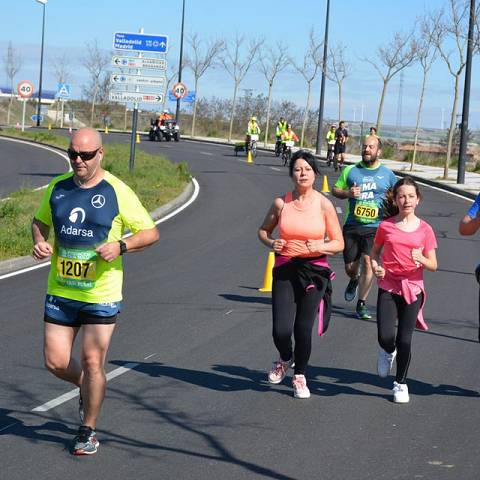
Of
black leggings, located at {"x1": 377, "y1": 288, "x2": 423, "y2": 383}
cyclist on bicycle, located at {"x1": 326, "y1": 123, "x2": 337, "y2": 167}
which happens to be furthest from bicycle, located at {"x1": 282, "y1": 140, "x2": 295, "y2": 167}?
black leggings, located at {"x1": 377, "y1": 288, "x2": 423, "y2": 383}

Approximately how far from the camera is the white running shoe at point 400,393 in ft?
26.3

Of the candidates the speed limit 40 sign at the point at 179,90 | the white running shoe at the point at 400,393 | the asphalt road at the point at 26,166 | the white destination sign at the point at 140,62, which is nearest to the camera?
the white running shoe at the point at 400,393

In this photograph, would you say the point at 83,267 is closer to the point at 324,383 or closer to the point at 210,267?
the point at 324,383

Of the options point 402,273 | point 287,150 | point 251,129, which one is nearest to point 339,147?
point 287,150

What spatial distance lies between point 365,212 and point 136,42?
18.4 m

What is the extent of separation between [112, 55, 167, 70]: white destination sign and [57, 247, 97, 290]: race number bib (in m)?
22.8

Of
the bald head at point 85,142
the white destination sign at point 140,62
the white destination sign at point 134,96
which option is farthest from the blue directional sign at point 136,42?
the bald head at point 85,142

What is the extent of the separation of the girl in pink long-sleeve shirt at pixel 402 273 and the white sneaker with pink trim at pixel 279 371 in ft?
2.42

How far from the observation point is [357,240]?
11531 millimetres

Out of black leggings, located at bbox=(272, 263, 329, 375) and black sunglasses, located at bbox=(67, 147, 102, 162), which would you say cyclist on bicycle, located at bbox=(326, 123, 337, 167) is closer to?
black leggings, located at bbox=(272, 263, 329, 375)

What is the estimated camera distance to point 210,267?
15.7 metres

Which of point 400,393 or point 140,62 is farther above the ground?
point 140,62

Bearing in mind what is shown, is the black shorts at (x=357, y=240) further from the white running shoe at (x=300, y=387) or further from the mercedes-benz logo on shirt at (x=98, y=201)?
the mercedes-benz logo on shirt at (x=98, y=201)

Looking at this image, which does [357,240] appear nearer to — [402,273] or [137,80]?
[402,273]
